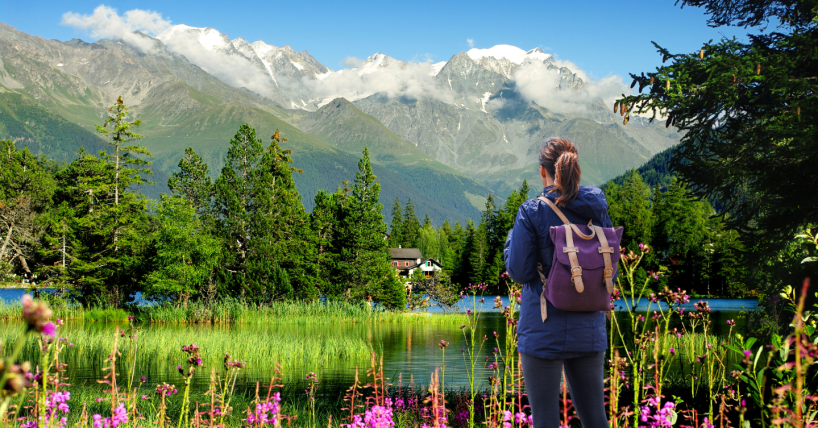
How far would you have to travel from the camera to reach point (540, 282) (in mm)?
3129

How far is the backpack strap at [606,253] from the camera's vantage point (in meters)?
2.94

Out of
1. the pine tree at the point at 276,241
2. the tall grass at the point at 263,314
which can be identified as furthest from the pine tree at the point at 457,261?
the tall grass at the point at 263,314

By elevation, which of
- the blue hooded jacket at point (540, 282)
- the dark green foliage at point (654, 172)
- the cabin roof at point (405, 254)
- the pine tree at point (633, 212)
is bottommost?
the blue hooded jacket at point (540, 282)

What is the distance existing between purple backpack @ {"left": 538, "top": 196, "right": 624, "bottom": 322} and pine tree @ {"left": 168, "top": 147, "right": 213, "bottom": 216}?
46.6m

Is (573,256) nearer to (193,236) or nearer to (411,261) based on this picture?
(193,236)

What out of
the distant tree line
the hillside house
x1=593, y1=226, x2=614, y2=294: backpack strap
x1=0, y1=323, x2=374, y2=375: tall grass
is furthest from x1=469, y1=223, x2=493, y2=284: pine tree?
x1=593, y1=226, x2=614, y2=294: backpack strap

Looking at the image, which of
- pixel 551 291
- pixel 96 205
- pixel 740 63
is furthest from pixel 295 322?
pixel 551 291

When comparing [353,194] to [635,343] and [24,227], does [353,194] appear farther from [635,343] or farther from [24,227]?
[635,343]

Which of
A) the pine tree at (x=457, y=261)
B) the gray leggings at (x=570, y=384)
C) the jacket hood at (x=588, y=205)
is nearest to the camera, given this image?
the gray leggings at (x=570, y=384)

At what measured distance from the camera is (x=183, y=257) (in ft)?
105

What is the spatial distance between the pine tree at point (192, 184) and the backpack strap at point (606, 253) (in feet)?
153

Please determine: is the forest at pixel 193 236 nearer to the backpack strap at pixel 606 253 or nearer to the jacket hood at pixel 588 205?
the jacket hood at pixel 588 205

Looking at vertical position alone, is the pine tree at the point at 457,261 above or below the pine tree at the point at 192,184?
below

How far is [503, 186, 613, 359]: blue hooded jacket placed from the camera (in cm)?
301
